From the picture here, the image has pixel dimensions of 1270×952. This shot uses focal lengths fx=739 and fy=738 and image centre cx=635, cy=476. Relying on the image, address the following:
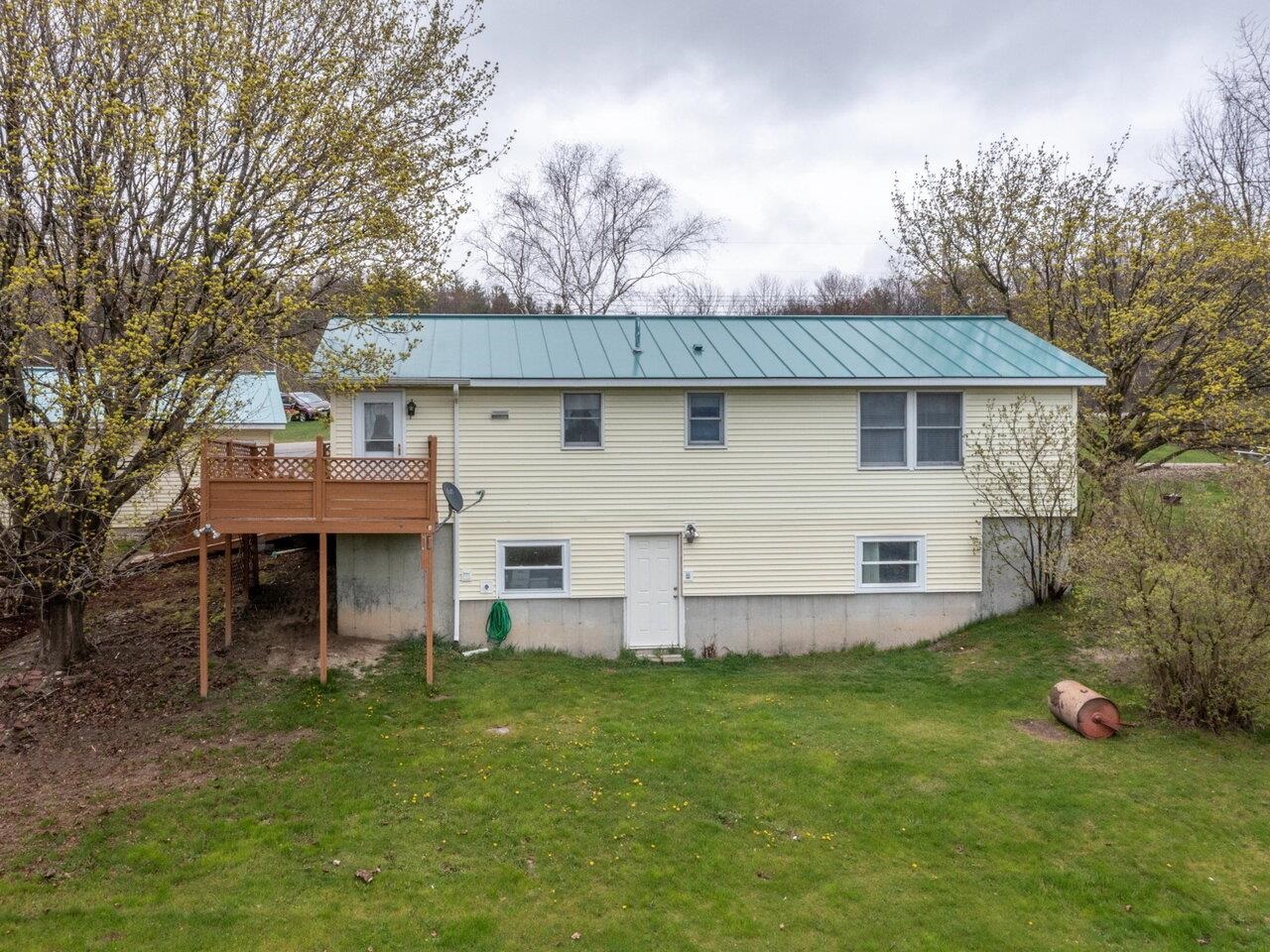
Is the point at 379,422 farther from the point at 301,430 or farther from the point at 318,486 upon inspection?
the point at 301,430

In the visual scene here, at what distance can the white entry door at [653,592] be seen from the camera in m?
12.8

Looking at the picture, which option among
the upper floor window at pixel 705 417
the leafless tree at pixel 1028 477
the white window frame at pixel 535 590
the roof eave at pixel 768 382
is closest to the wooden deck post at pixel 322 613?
the white window frame at pixel 535 590

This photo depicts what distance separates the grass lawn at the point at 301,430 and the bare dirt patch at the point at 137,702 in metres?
20.4

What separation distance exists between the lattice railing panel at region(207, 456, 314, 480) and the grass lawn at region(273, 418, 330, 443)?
22957 mm

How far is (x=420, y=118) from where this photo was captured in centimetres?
1127

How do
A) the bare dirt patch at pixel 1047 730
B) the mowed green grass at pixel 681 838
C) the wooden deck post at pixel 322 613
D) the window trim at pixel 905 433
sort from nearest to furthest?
the mowed green grass at pixel 681 838 → the bare dirt patch at pixel 1047 730 → the wooden deck post at pixel 322 613 → the window trim at pixel 905 433

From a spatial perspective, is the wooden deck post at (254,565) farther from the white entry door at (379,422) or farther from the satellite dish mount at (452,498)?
the satellite dish mount at (452,498)

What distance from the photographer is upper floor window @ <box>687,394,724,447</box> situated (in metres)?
12.8

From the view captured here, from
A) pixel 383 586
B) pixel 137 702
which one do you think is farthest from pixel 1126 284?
pixel 137 702

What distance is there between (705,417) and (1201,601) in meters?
7.26

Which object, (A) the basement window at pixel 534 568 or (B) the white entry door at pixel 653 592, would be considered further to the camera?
(B) the white entry door at pixel 653 592

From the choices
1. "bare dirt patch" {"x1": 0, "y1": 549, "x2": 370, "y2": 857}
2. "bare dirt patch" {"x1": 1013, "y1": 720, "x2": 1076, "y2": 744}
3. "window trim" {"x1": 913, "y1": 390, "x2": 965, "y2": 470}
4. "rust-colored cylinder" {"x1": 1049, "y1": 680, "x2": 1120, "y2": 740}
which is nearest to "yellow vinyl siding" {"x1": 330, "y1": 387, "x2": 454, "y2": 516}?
"bare dirt patch" {"x1": 0, "y1": 549, "x2": 370, "y2": 857}

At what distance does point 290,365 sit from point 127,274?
224 centimetres

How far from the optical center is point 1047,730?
29.7 feet
